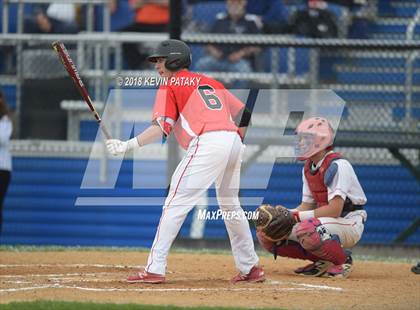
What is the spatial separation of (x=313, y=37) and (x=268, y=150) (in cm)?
162

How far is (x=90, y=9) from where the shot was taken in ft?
46.4

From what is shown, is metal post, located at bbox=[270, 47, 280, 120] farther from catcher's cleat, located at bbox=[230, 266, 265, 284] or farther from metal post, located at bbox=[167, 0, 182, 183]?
catcher's cleat, located at bbox=[230, 266, 265, 284]

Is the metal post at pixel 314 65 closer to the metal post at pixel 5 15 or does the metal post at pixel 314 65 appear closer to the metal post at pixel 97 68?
the metal post at pixel 97 68

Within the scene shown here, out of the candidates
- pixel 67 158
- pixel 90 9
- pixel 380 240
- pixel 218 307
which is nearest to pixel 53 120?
pixel 67 158

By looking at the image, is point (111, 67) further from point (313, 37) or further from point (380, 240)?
point (380, 240)

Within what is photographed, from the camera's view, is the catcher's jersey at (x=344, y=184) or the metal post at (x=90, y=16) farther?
the metal post at (x=90, y=16)

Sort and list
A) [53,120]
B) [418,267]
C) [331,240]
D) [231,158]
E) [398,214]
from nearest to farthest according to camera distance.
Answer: [231,158]
[331,240]
[418,267]
[398,214]
[53,120]

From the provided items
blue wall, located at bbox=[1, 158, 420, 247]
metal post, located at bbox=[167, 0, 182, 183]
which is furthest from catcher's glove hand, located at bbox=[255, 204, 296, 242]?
blue wall, located at bbox=[1, 158, 420, 247]

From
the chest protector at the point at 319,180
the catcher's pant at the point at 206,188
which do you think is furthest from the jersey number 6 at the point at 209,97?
the chest protector at the point at 319,180

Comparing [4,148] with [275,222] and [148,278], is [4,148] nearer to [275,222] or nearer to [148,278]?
[275,222]

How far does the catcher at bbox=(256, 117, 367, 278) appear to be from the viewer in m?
8.23

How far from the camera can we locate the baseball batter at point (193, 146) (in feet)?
24.7

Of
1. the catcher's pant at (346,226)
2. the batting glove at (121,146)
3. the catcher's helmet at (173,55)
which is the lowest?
the catcher's pant at (346,226)
